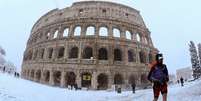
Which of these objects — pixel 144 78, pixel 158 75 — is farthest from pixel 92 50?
pixel 158 75

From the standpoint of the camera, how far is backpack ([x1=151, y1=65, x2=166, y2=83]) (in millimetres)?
6559

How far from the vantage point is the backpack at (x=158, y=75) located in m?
6.56

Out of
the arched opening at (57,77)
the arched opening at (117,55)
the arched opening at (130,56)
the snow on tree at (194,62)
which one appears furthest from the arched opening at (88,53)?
the snow on tree at (194,62)

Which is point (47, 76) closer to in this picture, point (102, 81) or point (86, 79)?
point (86, 79)

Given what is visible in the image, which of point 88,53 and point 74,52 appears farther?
point 74,52

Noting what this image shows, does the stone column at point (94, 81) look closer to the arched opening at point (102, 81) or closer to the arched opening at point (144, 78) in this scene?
the arched opening at point (102, 81)

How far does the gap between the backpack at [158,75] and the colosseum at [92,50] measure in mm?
28760

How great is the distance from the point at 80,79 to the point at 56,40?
7832mm

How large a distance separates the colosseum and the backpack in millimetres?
28760

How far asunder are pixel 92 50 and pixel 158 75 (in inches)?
1266

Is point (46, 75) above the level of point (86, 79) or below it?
above

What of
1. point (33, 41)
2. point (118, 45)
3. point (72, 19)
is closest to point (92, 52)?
point (118, 45)

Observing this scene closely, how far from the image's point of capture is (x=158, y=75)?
6582 mm

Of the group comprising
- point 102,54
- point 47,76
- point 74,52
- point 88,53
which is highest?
point 74,52
